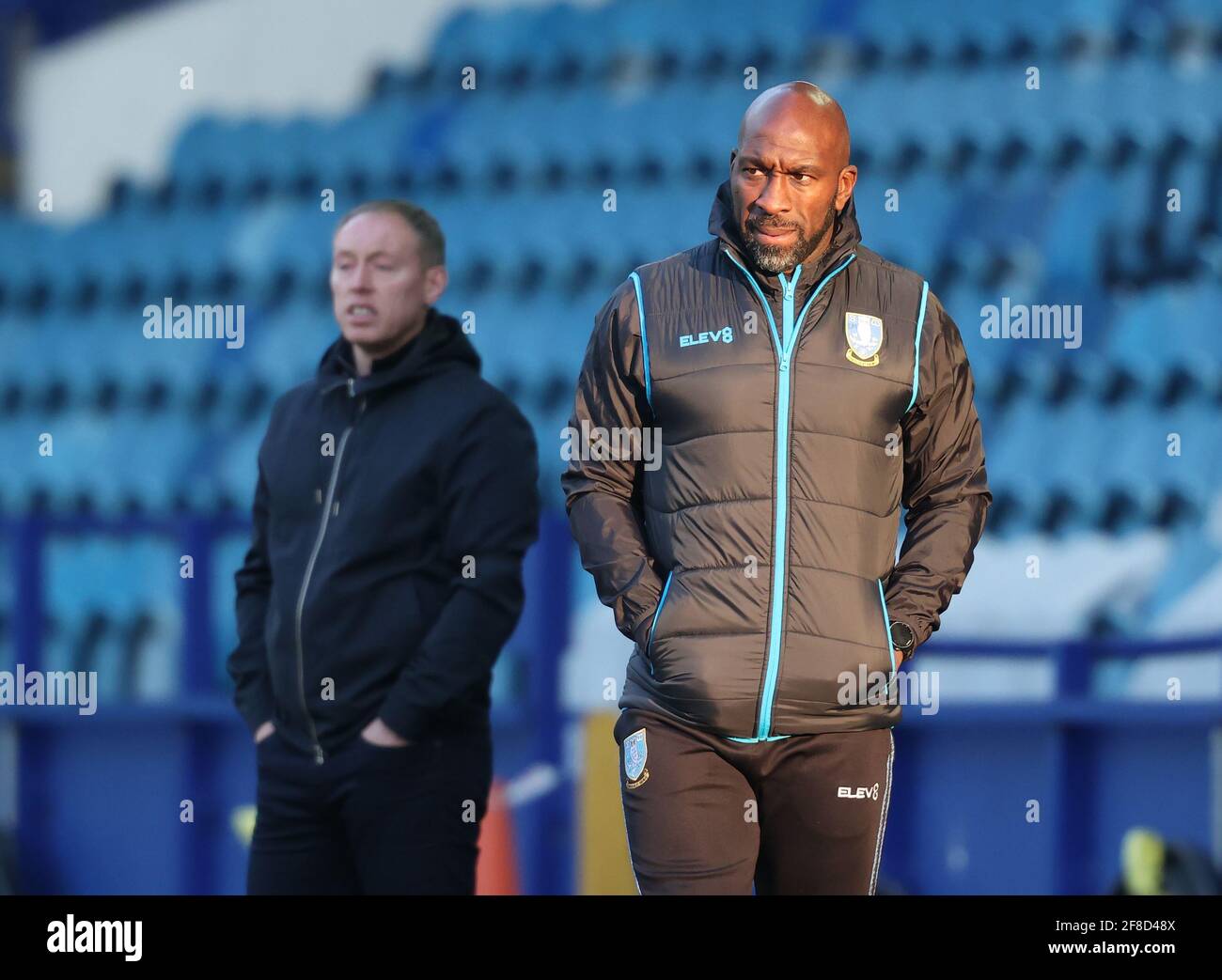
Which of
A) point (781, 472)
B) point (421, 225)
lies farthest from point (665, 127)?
point (781, 472)

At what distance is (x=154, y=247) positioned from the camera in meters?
7.51

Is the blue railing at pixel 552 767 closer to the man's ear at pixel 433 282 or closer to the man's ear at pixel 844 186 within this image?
the man's ear at pixel 433 282

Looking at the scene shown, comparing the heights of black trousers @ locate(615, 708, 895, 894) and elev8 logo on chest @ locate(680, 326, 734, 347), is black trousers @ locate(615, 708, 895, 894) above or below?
below

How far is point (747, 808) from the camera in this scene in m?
2.48

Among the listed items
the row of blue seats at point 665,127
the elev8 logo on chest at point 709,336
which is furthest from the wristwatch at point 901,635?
the row of blue seats at point 665,127

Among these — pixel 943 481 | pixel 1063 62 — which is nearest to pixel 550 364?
pixel 1063 62

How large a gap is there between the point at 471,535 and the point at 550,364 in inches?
134

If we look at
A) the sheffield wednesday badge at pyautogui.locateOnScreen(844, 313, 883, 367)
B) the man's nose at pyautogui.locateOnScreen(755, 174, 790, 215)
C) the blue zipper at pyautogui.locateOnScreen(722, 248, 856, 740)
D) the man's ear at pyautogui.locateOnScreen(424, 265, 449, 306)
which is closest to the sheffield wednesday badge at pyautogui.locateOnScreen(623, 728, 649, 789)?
the blue zipper at pyautogui.locateOnScreen(722, 248, 856, 740)

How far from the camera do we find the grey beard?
97.7 inches

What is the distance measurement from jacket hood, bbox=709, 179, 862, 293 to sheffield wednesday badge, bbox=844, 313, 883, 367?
7cm

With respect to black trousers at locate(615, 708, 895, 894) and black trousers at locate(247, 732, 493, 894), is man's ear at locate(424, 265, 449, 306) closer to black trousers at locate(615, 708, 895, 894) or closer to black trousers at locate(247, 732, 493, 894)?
black trousers at locate(247, 732, 493, 894)

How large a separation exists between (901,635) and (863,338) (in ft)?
1.32

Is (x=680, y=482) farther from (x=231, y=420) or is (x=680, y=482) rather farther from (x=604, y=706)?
(x=231, y=420)

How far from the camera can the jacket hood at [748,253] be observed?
8.27 feet
